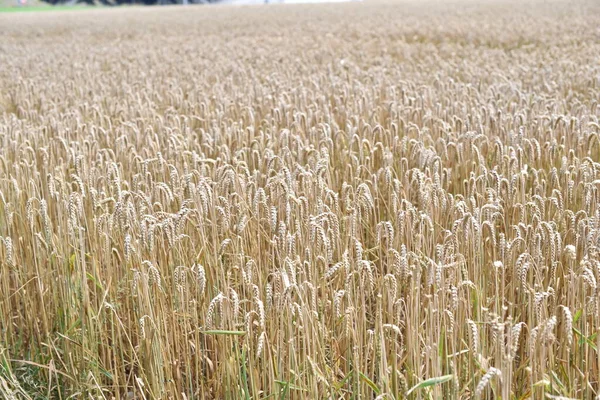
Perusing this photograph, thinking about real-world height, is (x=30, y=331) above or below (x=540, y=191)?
below

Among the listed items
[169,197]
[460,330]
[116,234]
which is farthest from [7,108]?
[460,330]

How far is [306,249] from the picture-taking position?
2.16m

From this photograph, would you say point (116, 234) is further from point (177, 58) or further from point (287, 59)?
point (177, 58)

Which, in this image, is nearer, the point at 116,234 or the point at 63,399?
the point at 63,399

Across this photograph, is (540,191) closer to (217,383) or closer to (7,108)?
(217,383)

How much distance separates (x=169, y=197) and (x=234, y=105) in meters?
2.86

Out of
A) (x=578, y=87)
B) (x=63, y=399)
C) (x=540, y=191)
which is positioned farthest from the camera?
(x=578, y=87)

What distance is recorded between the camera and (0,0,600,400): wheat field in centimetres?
187

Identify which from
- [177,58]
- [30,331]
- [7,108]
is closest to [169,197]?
[30,331]

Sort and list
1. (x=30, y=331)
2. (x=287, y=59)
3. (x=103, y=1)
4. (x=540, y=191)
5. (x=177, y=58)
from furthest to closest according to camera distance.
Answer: (x=103, y=1), (x=177, y=58), (x=287, y=59), (x=540, y=191), (x=30, y=331)

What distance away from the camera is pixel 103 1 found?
88125 mm

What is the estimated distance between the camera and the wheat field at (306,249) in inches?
73.6

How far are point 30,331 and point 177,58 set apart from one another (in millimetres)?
8063

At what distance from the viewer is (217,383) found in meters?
2.06
